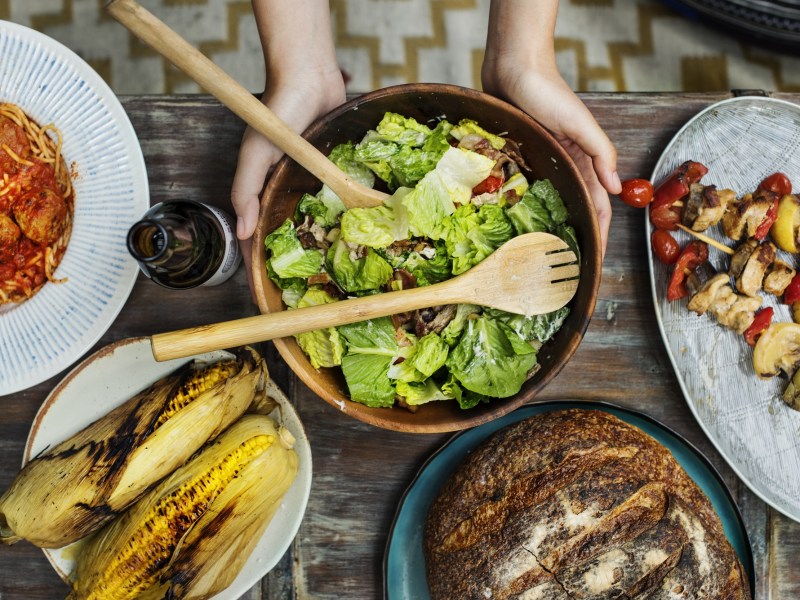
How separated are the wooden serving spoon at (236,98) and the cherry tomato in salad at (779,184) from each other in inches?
41.7

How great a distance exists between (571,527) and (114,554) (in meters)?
1.08

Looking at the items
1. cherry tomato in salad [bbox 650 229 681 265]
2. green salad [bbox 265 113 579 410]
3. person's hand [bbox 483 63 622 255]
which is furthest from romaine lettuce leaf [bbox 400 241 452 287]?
cherry tomato in salad [bbox 650 229 681 265]

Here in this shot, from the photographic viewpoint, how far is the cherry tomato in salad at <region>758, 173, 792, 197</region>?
1810 millimetres

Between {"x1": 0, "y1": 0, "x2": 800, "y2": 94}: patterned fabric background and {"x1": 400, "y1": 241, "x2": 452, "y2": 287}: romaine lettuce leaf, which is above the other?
{"x1": 0, "y1": 0, "x2": 800, "y2": 94}: patterned fabric background

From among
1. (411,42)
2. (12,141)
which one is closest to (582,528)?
(12,141)

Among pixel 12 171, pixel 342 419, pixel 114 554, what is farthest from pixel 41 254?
pixel 342 419

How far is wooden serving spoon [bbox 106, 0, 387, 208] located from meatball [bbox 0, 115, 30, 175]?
1.90 feet

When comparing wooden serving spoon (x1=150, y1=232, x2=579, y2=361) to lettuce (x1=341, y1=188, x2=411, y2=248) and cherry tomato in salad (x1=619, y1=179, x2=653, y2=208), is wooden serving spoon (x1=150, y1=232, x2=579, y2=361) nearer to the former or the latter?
lettuce (x1=341, y1=188, x2=411, y2=248)

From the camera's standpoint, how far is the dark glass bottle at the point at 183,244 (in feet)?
4.69

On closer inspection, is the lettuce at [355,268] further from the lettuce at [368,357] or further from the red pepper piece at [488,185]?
the red pepper piece at [488,185]

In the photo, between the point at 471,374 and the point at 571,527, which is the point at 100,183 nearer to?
the point at 471,374

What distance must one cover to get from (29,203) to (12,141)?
166 mm

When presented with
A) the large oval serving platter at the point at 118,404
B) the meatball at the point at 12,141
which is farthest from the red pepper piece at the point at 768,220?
the meatball at the point at 12,141

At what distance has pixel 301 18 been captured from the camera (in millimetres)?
1711
